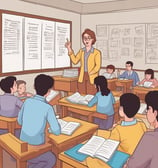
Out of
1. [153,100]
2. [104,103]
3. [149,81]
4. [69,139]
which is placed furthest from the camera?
[149,81]

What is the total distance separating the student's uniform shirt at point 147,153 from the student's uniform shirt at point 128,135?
0.43 m

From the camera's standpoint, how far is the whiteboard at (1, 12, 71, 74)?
16.5 feet

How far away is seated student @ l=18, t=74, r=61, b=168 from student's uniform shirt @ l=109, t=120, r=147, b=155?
529 millimetres

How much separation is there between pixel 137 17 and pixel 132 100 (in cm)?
486

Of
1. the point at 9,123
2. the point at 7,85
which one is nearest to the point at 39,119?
the point at 9,123

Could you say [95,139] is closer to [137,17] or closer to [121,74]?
[121,74]

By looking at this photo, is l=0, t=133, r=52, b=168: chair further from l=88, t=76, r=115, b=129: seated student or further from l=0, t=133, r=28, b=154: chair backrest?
l=88, t=76, r=115, b=129: seated student

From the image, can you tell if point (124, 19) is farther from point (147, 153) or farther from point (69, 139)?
point (147, 153)

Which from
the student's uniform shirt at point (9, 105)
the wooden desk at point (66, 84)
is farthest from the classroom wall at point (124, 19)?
the student's uniform shirt at point (9, 105)

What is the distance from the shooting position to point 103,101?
327cm

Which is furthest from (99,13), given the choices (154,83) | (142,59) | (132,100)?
(132,100)

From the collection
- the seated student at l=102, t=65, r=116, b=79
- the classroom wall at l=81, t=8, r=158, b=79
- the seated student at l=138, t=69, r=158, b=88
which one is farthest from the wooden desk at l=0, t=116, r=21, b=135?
the classroom wall at l=81, t=8, r=158, b=79

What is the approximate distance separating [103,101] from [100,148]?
5.07 ft

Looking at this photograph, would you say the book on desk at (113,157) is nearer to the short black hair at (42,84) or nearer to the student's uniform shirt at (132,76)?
the short black hair at (42,84)
